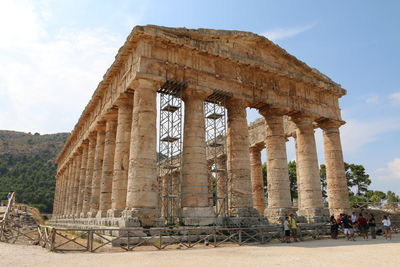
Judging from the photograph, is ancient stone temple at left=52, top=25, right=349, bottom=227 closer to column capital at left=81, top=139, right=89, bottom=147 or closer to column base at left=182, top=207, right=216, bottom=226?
column base at left=182, top=207, right=216, bottom=226

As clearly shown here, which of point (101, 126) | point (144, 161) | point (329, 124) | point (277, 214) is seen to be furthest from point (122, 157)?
point (329, 124)

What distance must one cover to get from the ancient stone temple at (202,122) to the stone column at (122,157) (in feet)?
0.20

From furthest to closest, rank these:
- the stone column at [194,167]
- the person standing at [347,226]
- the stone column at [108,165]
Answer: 1. the stone column at [108,165]
2. the person standing at [347,226]
3. the stone column at [194,167]

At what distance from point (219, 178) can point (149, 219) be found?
12658 millimetres

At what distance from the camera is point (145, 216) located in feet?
48.4

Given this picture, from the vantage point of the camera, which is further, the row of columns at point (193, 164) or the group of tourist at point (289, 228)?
the group of tourist at point (289, 228)

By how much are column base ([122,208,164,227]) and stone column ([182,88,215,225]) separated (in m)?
1.55

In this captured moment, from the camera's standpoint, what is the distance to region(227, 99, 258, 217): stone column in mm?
17969

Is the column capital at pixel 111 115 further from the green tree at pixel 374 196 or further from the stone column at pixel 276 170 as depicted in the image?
the green tree at pixel 374 196

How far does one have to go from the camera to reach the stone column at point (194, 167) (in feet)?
53.0

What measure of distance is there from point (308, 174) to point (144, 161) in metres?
12.5

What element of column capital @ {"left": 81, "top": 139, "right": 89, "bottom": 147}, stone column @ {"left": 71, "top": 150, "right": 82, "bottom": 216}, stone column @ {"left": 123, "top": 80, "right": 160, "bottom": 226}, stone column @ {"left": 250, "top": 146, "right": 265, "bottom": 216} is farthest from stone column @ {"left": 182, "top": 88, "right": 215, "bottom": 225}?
stone column @ {"left": 71, "top": 150, "right": 82, "bottom": 216}

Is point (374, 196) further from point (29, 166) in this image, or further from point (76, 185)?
point (29, 166)

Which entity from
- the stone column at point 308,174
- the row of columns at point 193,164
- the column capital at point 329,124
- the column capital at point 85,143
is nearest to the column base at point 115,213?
the row of columns at point 193,164
